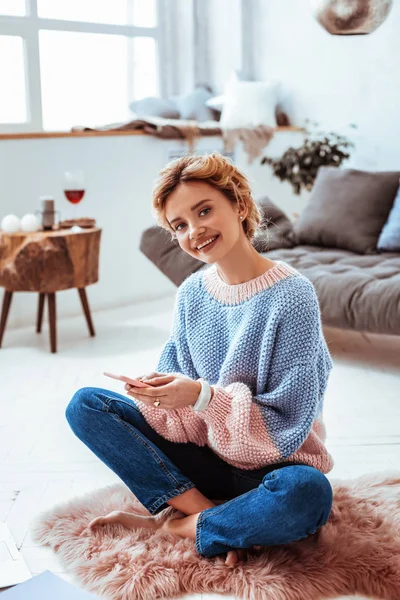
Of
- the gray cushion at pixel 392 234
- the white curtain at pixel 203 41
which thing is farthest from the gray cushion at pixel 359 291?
the white curtain at pixel 203 41

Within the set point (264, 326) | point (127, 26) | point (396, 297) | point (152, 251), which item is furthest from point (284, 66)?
point (264, 326)

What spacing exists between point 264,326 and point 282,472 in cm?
33

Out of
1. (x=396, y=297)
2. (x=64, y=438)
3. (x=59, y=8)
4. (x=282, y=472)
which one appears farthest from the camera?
(x=59, y=8)

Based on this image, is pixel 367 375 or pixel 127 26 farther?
pixel 127 26

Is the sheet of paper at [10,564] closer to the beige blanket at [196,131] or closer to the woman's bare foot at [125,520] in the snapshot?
the woman's bare foot at [125,520]

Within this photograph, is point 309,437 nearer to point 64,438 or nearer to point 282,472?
point 282,472

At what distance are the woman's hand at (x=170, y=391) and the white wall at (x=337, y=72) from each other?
3804 millimetres

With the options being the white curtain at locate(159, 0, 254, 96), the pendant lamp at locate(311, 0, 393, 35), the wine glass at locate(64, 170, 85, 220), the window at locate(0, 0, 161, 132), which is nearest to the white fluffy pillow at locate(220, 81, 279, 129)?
the white curtain at locate(159, 0, 254, 96)

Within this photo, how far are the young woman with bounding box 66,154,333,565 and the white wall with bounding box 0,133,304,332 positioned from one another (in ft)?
7.71

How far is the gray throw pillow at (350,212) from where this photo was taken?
3.88 meters

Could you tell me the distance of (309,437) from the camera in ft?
5.98

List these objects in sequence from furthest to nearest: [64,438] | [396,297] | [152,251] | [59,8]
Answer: [59,8], [152,251], [396,297], [64,438]

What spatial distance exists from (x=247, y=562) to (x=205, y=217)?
78 centimetres

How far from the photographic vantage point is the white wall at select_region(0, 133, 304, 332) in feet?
13.6
